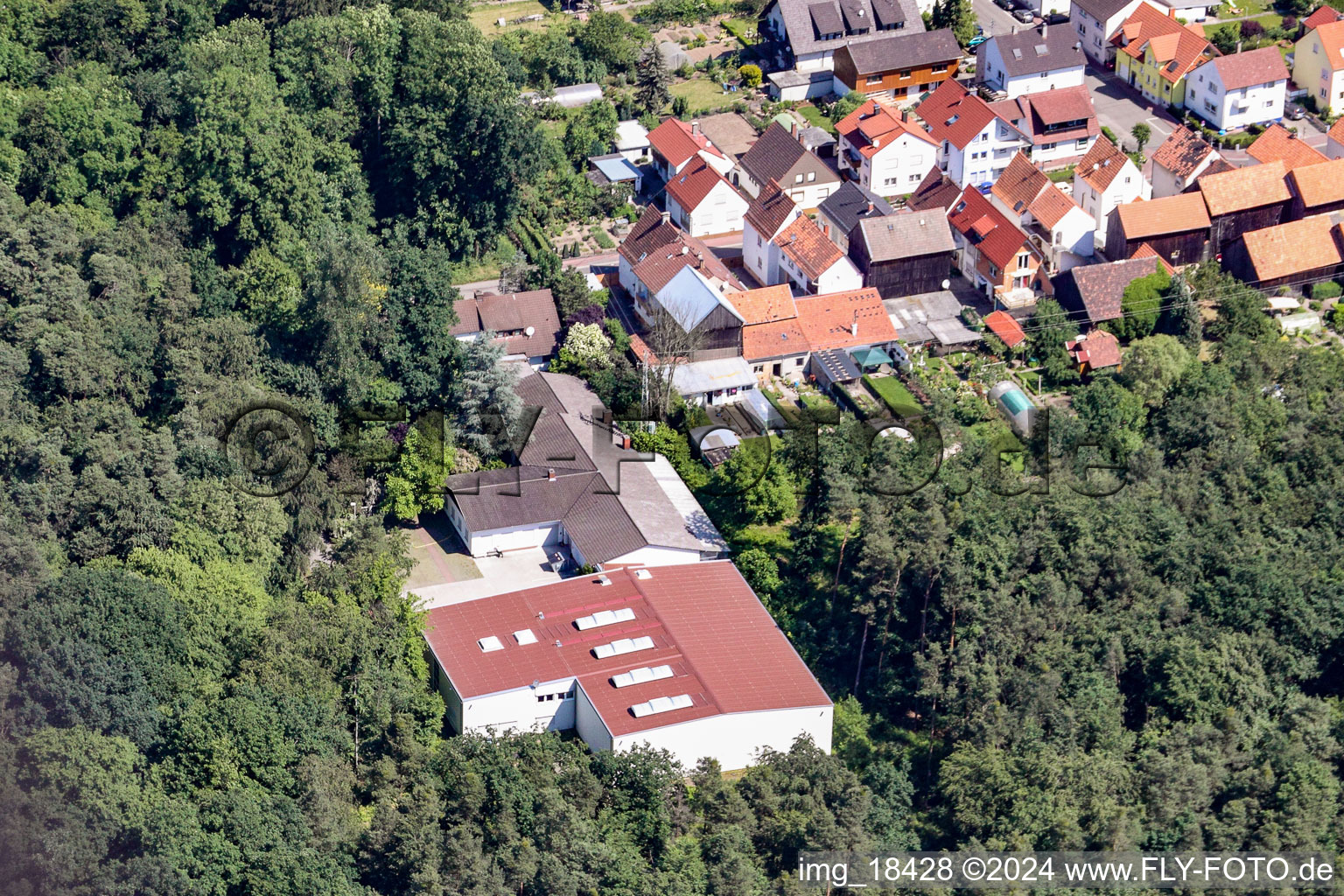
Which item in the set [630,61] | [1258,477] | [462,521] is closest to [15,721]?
[462,521]

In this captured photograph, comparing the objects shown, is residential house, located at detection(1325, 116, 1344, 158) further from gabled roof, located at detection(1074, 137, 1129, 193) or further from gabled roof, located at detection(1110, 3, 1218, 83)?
gabled roof, located at detection(1074, 137, 1129, 193)

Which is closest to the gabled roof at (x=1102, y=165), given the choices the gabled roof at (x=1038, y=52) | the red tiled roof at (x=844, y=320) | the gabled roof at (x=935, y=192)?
the gabled roof at (x=935, y=192)

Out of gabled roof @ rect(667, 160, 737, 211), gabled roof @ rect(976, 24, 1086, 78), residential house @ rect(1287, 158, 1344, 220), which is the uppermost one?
gabled roof @ rect(667, 160, 737, 211)

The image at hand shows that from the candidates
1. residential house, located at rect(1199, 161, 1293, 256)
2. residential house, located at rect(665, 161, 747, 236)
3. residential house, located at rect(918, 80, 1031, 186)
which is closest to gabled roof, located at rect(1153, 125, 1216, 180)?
residential house, located at rect(1199, 161, 1293, 256)

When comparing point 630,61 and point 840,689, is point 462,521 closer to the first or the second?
point 840,689

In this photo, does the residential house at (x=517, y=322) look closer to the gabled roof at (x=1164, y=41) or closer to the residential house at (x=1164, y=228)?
the residential house at (x=1164, y=228)

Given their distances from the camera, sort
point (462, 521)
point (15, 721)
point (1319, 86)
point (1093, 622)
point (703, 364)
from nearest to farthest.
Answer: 1. point (15, 721)
2. point (1093, 622)
3. point (462, 521)
4. point (703, 364)
5. point (1319, 86)

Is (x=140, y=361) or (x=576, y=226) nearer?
(x=140, y=361)
